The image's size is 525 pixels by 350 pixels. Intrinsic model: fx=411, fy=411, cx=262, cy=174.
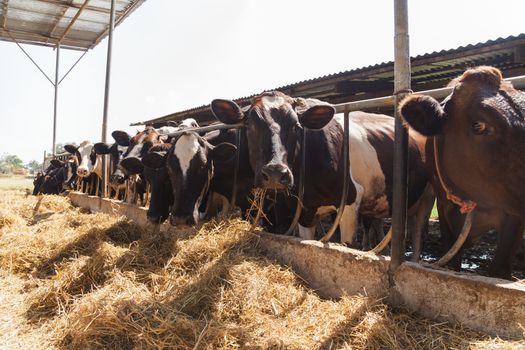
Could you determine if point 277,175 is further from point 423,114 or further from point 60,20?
point 60,20

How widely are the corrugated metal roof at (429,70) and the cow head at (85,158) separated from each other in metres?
3.82

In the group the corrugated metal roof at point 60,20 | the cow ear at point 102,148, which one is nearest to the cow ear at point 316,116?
the cow ear at point 102,148

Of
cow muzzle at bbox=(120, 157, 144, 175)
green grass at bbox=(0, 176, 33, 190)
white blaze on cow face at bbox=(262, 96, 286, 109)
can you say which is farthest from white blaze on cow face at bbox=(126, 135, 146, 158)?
green grass at bbox=(0, 176, 33, 190)

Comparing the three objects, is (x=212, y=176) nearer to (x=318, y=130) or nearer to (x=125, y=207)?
(x=318, y=130)

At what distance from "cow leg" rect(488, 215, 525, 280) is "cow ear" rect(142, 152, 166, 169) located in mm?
3112

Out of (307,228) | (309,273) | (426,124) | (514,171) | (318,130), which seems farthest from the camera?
(307,228)

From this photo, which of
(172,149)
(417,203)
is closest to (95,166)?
(172,149)

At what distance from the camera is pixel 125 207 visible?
580 centimetres

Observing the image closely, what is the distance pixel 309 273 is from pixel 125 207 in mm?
3687

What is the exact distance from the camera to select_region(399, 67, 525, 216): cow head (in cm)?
205

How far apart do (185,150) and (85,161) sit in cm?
631

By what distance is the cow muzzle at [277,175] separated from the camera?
2.88 meters

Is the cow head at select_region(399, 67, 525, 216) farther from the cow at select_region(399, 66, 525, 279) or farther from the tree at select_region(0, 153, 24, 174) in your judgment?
the tree at select_region(0, 153, 24, 174)

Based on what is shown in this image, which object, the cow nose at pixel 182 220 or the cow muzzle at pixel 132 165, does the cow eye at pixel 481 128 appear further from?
the cow muzzle at pixel 132 165
